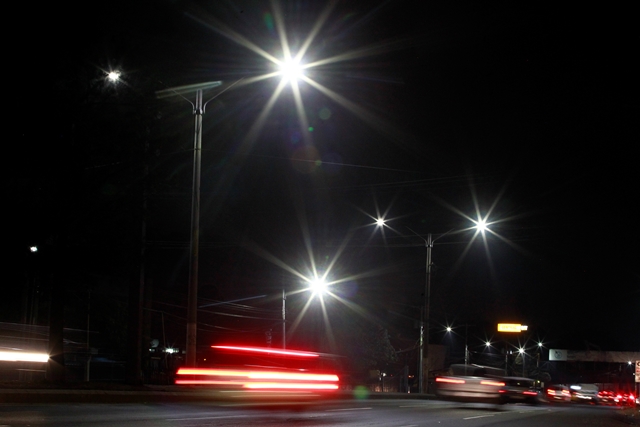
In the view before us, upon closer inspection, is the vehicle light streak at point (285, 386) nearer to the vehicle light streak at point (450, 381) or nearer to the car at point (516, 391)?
the vehicle light streak at point (450, 381)

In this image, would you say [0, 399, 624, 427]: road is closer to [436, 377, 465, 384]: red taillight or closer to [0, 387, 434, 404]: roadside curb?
[0, 387, 434, 404]: roadside curb

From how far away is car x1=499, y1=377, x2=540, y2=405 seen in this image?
2431 centimetres

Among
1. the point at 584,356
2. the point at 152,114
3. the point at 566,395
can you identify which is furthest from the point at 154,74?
the point at 584,356

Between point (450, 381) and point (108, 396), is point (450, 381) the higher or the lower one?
the higher one

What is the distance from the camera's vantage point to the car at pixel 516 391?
24.3 metres

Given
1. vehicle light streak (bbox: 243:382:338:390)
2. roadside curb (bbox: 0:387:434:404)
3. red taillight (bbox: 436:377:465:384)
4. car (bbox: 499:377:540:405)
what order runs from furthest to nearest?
1. red taillight (bbox: 436:377:465:384)
2. car (bbox: 499:377:540:405)
3. vehicle light streak (bbox: 243:382:338:390)
4. roadside curb (bbox: 0:387:434:404)

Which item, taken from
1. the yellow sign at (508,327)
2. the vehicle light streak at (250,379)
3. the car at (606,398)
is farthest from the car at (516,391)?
the yellow sign at (508,327)

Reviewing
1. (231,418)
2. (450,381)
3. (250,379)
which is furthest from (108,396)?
(450,381)

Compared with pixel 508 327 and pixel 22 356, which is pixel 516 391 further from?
pixel 508 327

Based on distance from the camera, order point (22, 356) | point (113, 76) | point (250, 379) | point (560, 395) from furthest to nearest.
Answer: point (560, 395), point (22, 356), point (113, 76), point (250, 379)

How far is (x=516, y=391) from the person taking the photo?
24656 millimetres

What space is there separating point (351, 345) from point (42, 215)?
34.1 metres

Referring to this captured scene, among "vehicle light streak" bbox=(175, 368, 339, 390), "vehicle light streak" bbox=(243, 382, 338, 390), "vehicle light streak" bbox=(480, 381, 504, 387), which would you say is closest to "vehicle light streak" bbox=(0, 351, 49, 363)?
"vehicle light streak" bbox=(175, 368, 339, 390)

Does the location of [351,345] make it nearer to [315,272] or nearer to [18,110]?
[315,272]
